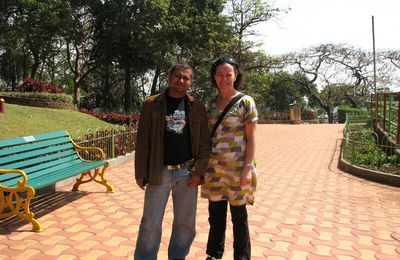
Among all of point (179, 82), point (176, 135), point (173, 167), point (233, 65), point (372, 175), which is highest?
point (233, 65)

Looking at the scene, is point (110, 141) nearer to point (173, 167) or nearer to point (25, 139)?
point (25, 139)

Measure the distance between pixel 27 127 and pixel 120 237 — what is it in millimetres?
7042

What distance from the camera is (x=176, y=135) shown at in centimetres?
283

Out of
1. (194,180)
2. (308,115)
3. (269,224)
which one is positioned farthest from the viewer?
(308,115)

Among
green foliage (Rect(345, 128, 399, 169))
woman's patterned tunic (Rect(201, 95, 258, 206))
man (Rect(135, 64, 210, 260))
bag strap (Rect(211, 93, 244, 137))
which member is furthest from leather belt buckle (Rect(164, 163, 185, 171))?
green foliage (Rect(345, 128, 399, 169))

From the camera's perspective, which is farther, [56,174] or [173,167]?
[56,174]

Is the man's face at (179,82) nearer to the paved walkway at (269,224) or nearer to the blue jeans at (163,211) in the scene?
the blue jeans at (163,211)

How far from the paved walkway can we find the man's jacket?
1.17 metres

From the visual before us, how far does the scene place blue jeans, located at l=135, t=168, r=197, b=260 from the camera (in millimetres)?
2842

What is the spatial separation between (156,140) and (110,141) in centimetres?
626

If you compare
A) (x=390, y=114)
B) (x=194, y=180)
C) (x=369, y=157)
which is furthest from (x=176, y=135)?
(x=390, y=114)

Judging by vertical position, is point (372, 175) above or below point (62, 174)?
below

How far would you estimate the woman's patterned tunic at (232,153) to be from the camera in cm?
297

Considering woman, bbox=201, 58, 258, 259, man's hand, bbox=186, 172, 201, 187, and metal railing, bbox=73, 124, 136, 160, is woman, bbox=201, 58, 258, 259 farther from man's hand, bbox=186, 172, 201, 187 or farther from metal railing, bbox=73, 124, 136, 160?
metal railing, bbox=73, 124, 136, 160
